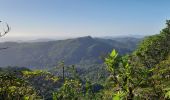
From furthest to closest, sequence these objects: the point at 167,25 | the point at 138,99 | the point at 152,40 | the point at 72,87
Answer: the point at 167,25 < the point at 152,40 < the point at 72,87 < the point at 138,99

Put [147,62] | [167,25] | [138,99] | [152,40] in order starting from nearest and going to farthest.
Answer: [138,99] < [147,62] < [152,40] < [167,25]

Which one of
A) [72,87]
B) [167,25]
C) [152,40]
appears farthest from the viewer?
[167,25]

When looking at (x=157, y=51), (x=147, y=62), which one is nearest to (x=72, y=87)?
(x=147, y=62)

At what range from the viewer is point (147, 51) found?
340 ft

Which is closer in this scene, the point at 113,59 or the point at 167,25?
the point at 113,59

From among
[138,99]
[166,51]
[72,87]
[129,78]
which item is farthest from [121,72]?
[166,51]

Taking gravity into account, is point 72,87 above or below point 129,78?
below

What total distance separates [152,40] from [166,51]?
6.06m

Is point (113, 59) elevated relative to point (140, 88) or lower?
elevated

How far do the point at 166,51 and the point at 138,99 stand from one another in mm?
98780

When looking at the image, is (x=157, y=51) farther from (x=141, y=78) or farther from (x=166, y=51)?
(x=141, y=78)

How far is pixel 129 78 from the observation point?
25.7 feet

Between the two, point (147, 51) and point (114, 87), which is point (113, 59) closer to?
point (114, 87)

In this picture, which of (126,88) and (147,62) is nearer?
(126,88)
